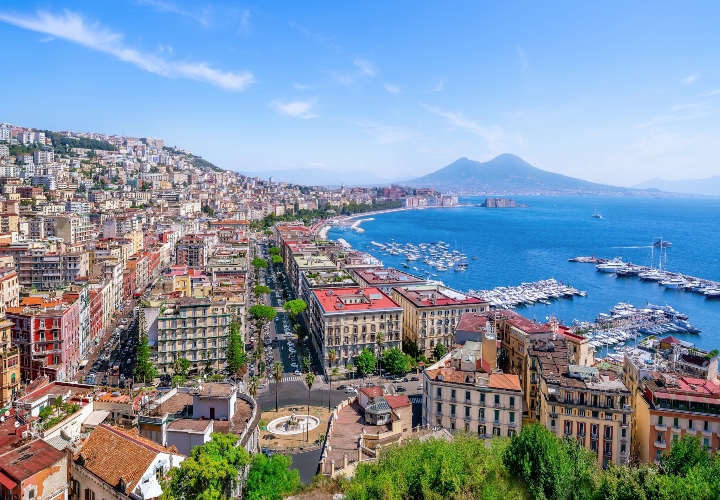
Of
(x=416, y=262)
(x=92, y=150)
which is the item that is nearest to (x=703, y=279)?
(x=416, y=262)

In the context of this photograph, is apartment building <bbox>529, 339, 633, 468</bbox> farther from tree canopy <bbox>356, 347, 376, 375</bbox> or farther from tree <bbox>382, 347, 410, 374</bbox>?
tree canopy <bbox>356, 347, 376, 375</bbox>

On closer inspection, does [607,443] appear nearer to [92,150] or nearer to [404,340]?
[404,340]

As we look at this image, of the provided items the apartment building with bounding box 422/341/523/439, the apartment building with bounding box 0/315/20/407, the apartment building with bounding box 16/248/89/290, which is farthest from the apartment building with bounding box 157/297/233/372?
the apartment building with bounding box 16/248/89/290

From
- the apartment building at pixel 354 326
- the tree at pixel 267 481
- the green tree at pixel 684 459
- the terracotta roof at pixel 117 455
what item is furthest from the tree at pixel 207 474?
the apartment building at pixel 354 326

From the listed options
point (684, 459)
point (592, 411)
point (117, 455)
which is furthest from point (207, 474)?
point (592, 411)

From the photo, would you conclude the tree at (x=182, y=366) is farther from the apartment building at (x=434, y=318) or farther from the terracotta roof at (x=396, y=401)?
the terracotta roof at (x=396, y=401)
